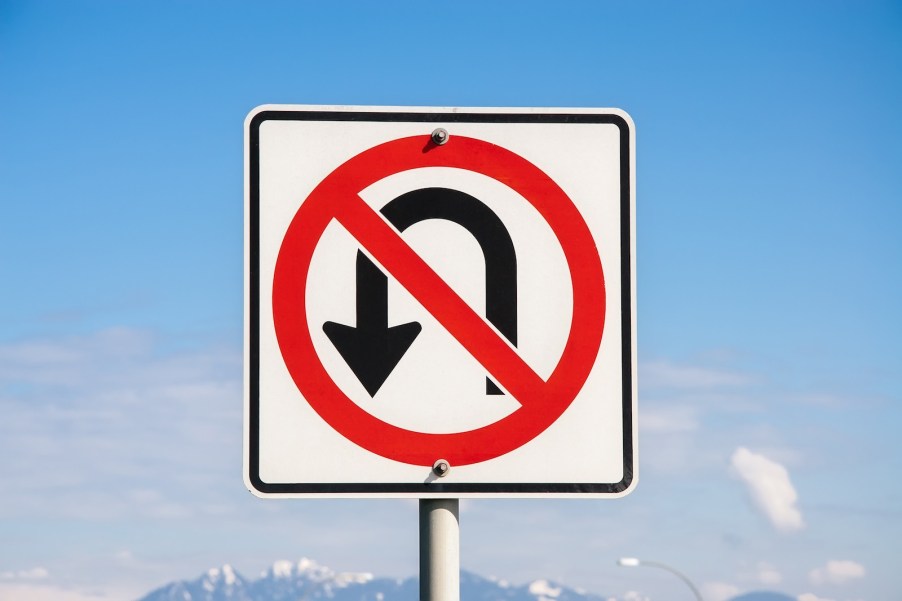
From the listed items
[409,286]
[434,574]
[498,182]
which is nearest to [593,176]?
[498,182]

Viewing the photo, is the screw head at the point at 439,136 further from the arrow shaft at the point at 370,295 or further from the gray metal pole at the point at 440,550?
the gray metal pole at the point at 440,550

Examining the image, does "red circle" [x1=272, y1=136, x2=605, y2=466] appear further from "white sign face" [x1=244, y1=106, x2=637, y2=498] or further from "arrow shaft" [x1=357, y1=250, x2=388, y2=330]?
"arrow shaft" [x1=357, y1=250, x2=388, y2=330]

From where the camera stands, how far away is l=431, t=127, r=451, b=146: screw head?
12.2ft

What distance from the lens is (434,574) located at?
3.56 meters

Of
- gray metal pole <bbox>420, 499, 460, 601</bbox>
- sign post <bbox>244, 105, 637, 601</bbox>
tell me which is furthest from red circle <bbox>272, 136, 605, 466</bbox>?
gray metal pole <bbox>420, 499, 460, 601</bbox>

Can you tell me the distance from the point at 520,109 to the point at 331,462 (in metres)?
1.00

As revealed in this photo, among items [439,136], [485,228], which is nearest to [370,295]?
[485,228]

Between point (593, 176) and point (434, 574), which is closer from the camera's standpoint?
point (434, 574)

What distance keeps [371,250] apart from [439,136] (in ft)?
1.10

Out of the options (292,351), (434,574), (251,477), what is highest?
(292,351)

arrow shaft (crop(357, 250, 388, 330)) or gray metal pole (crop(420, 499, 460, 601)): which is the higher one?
arrow shaft (crop(357, 250, 388, 330))

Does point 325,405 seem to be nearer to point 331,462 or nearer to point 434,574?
point 331,462

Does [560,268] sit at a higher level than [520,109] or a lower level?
lower

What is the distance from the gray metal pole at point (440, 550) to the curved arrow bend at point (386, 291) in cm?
30
